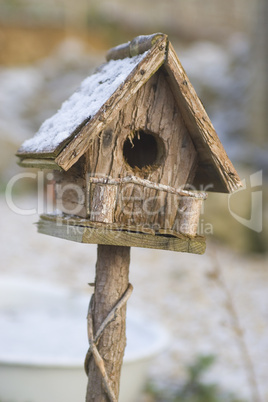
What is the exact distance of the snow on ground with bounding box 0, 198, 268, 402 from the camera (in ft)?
12.3

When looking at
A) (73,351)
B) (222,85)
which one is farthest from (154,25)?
(73,351)

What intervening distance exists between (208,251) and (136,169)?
3.81 m

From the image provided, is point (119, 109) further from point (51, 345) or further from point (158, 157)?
point (51, 345)

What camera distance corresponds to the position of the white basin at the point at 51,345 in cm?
253

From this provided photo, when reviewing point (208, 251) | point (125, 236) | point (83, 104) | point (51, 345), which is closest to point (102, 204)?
point (125, 236)

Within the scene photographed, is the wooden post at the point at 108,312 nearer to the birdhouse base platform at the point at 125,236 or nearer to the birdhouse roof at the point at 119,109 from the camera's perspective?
the birdhouse base platform at the point at 125,236

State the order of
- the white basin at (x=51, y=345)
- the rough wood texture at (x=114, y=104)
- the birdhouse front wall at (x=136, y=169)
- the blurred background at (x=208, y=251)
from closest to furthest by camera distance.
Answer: the rough wood texture at (x=114, y=104) < the birdhouse front wall at (x=136, y=169) < the white basin at (x=51, y=345) < the blurred background at (x=208, y=251)

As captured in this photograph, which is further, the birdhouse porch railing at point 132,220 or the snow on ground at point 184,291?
the snow on ground at point 184,291

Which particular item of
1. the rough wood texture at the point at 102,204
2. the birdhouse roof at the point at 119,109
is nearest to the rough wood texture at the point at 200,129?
the birdhouse roof at the point at 119,109

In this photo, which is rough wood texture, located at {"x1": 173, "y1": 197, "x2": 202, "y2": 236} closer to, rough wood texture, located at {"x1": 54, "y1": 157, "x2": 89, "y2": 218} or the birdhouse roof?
the birdhouse roof

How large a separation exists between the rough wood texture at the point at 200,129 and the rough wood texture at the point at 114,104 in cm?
4

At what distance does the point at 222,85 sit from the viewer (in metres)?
10.0

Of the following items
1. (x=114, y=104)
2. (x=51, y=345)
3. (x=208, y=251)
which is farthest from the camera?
(x=208, y=251)

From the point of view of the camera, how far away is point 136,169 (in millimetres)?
1590
